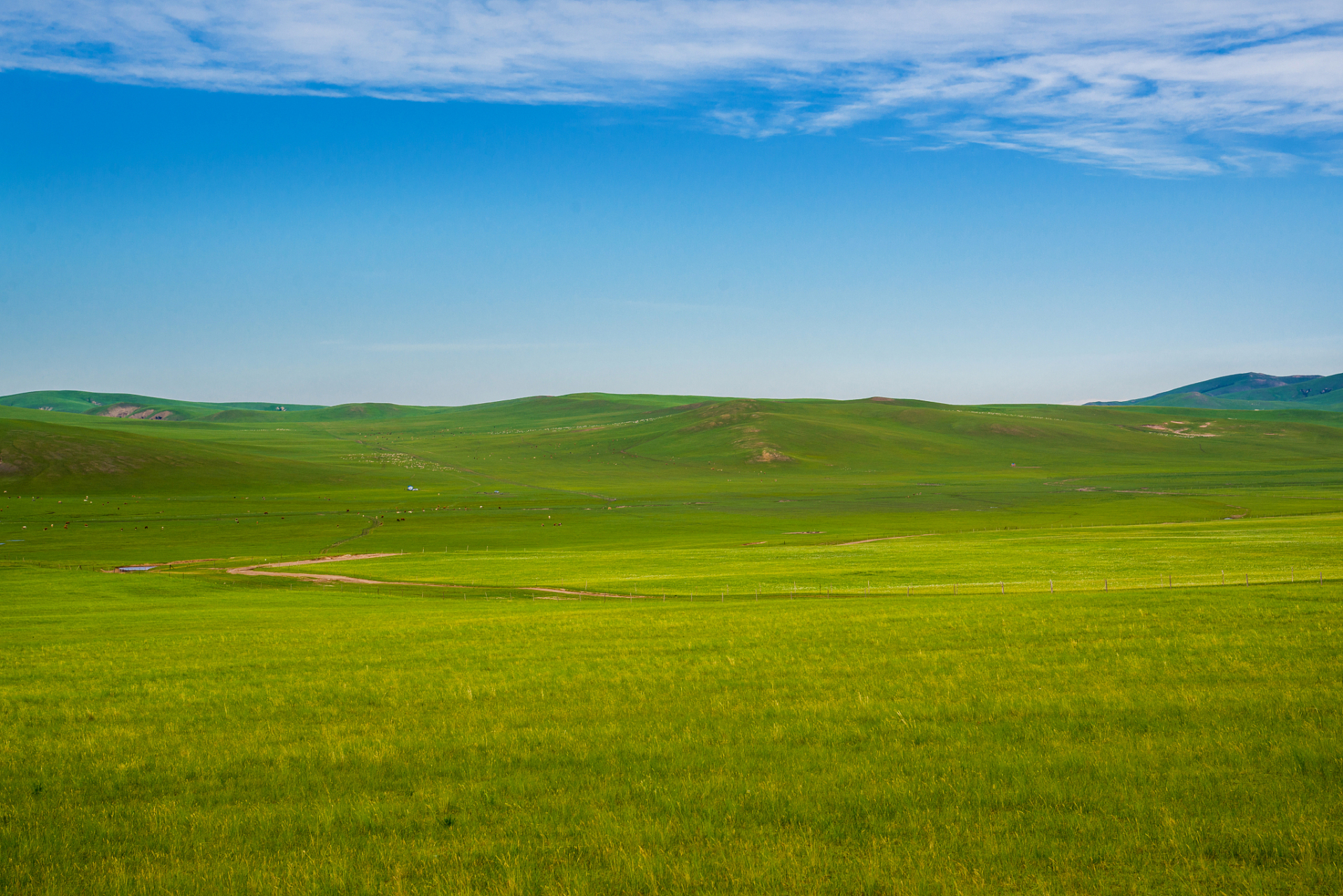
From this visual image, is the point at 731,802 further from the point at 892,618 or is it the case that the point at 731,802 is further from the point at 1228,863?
the point at 892,618

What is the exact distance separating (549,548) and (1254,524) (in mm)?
69630

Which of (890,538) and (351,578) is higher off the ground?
(351,578)

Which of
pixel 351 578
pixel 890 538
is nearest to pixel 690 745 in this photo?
pixel 351 578

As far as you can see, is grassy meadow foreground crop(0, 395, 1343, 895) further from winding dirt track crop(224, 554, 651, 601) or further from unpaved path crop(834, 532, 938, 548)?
unpaved path crop(834, 532, 938, 548)

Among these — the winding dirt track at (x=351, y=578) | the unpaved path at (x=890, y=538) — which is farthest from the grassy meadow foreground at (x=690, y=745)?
the unpaved path at (x=890, y=538)

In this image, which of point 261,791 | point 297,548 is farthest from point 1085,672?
point 297,548

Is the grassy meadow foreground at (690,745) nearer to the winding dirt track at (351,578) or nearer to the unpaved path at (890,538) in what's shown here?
the winding dirt track at (351,578)

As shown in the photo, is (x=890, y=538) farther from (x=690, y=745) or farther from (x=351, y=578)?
(x=690, y=745)

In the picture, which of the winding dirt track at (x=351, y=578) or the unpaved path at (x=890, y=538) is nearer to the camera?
the winding dirt track at (x=351, y=578)

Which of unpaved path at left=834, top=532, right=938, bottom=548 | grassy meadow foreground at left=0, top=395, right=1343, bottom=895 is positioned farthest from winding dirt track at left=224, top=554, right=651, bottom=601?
unpaved path at left=834, top=532, right=938, bottom=548

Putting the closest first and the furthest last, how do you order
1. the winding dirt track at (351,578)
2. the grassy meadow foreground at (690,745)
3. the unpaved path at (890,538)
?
the grassy meadow foreground at (690,745)
the winding dirt track at (351,578)
the unpaved path at (890,538)

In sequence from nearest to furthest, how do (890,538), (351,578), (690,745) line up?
1. (690,745)
2. (351,578)
3. (890,538)

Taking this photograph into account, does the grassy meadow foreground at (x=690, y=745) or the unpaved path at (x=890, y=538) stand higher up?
the grassy meadow foreground at (x=690, y=745)

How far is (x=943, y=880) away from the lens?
835 centimetres
